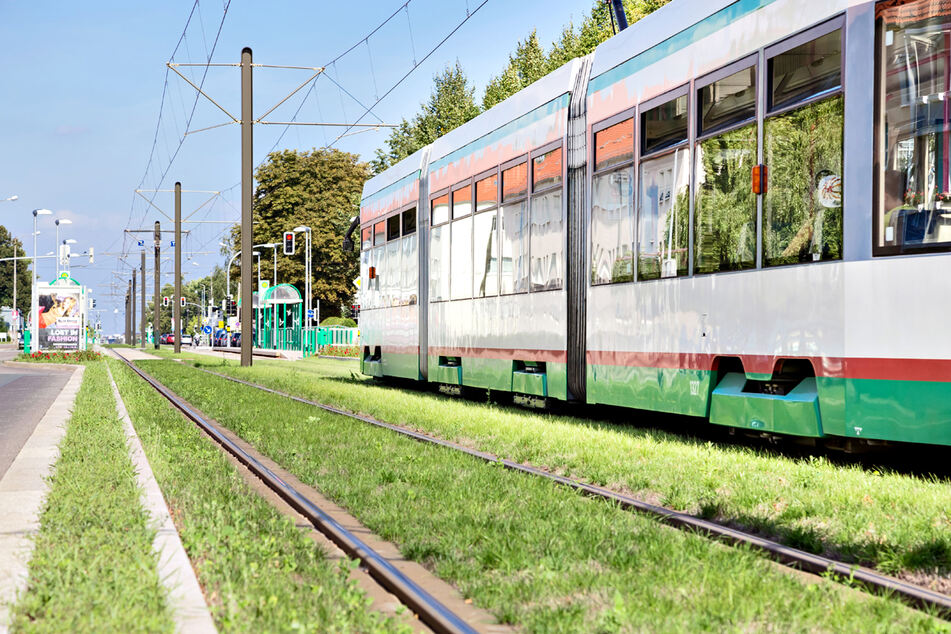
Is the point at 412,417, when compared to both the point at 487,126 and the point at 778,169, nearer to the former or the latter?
the point at 487,126

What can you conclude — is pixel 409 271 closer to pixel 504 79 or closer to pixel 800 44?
pixel 800 44

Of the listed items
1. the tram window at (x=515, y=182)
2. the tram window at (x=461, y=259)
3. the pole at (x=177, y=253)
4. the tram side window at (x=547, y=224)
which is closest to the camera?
the tram side window at (x=547, y=224)

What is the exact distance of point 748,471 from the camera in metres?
8.17

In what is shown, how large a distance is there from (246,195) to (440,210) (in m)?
17.0

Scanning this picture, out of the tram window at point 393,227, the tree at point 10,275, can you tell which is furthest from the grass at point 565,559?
the tree at point 10,275

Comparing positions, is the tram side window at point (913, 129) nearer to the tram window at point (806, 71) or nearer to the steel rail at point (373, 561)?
the tram window at point (806, 71)

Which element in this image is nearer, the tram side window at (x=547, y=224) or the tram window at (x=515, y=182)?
the tram side window at (x=547, y=224)

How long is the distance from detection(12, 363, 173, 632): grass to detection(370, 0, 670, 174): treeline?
23203 mm

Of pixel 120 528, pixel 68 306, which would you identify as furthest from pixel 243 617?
pixel 68 306

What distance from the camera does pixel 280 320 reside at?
239 feet

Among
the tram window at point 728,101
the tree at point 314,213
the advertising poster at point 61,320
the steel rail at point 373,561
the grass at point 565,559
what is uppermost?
the tree at point 314,213

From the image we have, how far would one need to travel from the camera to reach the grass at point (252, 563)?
4391 millimetres

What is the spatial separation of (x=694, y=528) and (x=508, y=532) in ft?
3.45

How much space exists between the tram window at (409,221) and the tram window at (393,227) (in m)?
0.45
